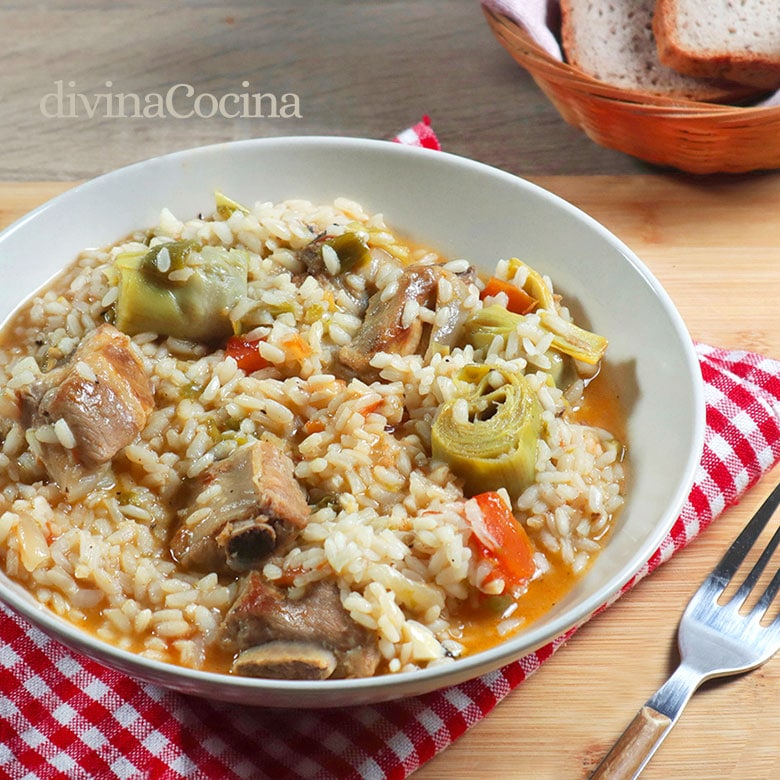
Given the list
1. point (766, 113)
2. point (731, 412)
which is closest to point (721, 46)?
point (766, 113)

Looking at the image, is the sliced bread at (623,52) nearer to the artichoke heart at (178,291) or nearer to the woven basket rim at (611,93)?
the woven basket rim at (611,93)

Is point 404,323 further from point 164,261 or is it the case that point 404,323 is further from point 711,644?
point 711,644

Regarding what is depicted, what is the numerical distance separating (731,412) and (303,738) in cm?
225

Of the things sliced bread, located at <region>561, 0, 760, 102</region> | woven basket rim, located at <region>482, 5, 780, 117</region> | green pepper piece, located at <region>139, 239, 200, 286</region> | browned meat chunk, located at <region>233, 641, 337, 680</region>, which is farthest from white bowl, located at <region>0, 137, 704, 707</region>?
sliced bread, located at <region>561, 0, 760, 102</region>

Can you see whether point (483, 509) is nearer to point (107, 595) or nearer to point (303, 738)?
point (303, 738)

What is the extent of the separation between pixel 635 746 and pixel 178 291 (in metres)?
2.33

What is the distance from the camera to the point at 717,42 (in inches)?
225

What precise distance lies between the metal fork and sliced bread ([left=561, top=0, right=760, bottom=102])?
116 inches

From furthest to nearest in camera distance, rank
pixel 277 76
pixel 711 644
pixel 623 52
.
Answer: pixel 277 76 → pixel 623 52 → pixel 711 644

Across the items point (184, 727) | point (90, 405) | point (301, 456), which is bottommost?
point (184, 727)

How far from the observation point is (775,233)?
17.8ft

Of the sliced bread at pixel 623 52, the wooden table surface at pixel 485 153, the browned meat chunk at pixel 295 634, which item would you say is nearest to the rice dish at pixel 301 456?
the browned meat chunk at pixel 295 634

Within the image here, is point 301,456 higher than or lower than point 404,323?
lower

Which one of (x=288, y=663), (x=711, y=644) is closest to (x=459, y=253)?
(x=711, y=644)
